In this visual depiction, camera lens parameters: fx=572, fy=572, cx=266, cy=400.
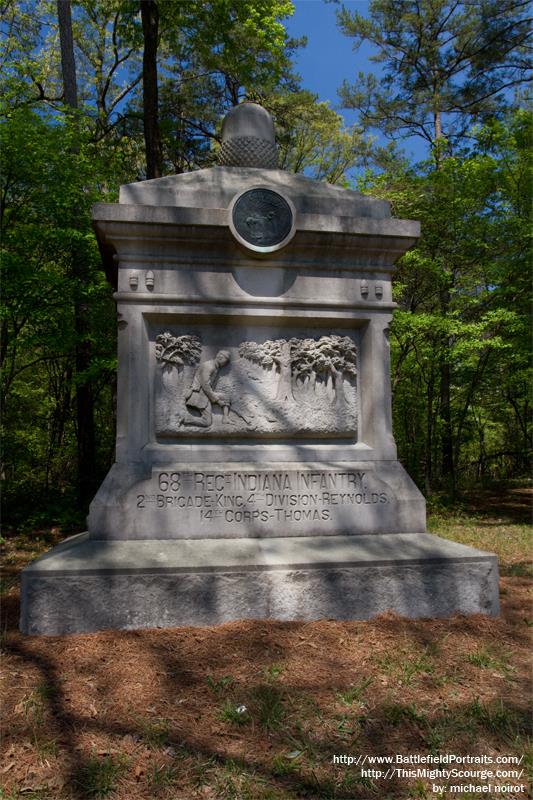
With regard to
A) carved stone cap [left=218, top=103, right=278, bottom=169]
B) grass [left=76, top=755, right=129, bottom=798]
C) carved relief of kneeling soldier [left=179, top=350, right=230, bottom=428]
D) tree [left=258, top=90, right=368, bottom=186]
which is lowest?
grass [left=76, top=755, right=129, bottom=798]

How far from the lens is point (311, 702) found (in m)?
3.31

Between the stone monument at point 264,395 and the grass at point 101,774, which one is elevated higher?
the stone monument at point 264,395

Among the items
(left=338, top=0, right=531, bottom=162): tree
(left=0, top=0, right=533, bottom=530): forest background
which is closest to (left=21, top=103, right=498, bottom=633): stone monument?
(left=0, top=0, right=533, bottom=530): forest background

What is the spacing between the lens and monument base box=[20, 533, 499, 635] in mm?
4191

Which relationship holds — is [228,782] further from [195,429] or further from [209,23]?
[209,23]

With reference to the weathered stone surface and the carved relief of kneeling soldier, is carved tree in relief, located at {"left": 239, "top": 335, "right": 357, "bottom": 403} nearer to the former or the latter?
the carved relief of kneeling soldier

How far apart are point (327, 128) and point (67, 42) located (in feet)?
32.1

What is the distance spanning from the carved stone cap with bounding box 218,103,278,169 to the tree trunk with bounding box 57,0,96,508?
4477mm

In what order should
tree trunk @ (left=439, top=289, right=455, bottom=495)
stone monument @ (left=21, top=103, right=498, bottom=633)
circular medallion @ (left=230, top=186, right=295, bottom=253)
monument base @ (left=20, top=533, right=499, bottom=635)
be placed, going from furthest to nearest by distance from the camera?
tree trunk @ (left=439, top=289, right=455, bottom=495) < circular medallion @ (left=230, top=186, right=295, bottom=253) < stone monument @ (left=21, top=103, right=498, bottom=633) < monument base @ (left=20, top=533, right=499, bottom=635)

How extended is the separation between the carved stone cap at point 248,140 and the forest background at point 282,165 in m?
4.12

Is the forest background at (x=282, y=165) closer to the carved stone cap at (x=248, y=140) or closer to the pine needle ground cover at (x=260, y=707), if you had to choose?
the carved stone cap at (x=248, y=140)

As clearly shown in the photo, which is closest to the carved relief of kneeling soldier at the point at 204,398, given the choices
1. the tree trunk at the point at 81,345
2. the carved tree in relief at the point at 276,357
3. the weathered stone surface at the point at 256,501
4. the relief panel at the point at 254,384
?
the relief panel at the point at 254,384

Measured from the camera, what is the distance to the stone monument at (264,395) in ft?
15.3

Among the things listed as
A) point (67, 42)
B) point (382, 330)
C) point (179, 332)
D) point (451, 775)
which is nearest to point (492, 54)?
point (67, 42)
